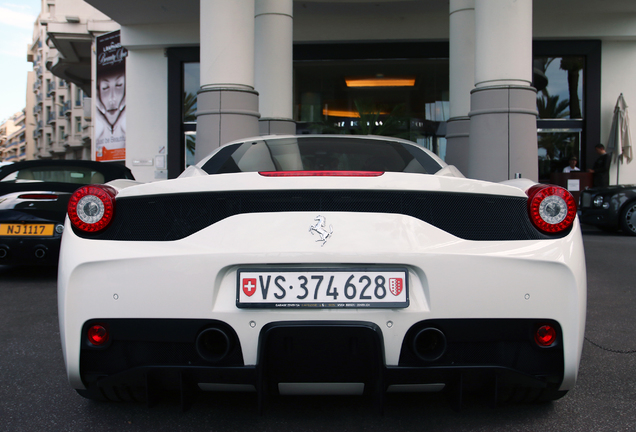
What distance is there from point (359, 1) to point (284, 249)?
1195 centimetres

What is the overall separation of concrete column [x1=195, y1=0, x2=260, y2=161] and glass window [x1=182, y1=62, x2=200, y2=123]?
7.96 metres

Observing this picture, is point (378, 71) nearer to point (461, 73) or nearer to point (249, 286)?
point (461, 73)

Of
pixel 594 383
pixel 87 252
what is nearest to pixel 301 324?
pixel 87 252

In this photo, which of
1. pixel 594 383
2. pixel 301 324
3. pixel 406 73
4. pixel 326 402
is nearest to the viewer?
pixel 301 324

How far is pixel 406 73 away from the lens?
14320 millimetres

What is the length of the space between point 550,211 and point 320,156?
130cm

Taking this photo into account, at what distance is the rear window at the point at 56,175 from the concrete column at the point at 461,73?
7069 millimetres

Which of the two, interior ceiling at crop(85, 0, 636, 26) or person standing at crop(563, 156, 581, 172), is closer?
interior ceiling at crop(85, 0, 636, 26)

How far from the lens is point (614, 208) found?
31.3ft

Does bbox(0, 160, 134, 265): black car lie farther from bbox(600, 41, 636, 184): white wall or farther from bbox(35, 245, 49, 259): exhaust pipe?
bbox(600, 41, 636, 184): white wall

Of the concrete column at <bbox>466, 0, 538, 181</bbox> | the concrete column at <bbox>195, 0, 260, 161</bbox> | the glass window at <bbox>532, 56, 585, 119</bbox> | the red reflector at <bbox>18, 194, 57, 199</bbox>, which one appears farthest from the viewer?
the glass window at <bbox>532, 56, 585, 119</bbox>

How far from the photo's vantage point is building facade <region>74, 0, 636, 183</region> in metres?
10.3

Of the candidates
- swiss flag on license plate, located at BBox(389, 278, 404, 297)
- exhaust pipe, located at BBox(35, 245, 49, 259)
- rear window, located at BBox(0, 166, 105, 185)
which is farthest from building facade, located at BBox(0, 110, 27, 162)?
swiss flag on license plate, located at BBox(389, 278, 404, 297)

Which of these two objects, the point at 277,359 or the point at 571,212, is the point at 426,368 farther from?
the point at 571,212
